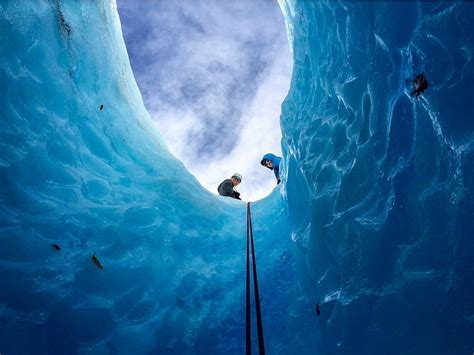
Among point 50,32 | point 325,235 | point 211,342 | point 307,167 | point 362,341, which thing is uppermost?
point 50,32

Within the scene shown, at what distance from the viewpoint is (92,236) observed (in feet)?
14.0

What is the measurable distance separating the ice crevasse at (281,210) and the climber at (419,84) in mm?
57

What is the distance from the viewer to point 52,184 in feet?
13.5

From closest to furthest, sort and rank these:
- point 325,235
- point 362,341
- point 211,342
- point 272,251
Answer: point 362,341 < point 325,235 < point 211,342 < point 272,251

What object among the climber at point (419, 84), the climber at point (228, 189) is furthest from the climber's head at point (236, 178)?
the climber at point (419, 84)

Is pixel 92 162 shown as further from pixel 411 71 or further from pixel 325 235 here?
pixel 411 71

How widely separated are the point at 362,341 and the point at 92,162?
4124 mm

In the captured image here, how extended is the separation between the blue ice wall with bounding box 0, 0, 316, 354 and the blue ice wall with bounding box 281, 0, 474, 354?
3.15ft

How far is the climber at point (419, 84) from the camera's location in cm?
210

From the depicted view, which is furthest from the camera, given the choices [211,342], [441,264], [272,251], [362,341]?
[272,251]

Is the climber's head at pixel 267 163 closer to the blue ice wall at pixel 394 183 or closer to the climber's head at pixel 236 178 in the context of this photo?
the climber's head at pixel 236 178

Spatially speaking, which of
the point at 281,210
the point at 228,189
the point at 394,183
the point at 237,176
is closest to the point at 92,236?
the point at 281,210

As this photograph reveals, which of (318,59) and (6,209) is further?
(318,59)

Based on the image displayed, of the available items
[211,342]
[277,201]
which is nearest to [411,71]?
[211,342]
